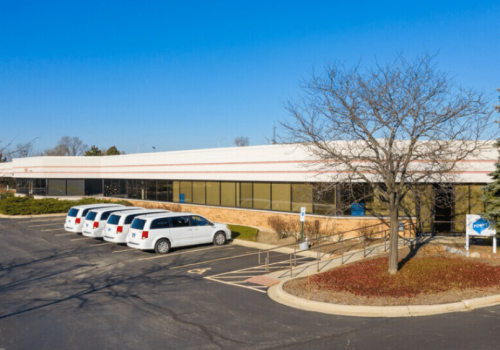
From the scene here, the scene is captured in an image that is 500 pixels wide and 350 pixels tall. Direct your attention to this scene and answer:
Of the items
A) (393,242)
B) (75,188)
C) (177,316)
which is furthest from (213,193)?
(177,316)

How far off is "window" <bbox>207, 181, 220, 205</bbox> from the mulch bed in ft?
51.7

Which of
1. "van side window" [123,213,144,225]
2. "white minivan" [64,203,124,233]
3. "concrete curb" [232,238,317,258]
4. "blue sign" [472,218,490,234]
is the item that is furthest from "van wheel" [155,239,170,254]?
"blue sign" [472,218,490,234]

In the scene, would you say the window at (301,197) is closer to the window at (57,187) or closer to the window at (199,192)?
the window at (199,192)

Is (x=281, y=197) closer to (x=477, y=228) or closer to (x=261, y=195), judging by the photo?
(x=261, y=195)

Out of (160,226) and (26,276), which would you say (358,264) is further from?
(26,276)

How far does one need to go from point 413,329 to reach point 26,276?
12439 mm

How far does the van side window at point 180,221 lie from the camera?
20.3m

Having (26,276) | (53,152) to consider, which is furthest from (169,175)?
(53,152)

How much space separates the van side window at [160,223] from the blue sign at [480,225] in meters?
12.2

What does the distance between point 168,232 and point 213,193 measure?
1147cm

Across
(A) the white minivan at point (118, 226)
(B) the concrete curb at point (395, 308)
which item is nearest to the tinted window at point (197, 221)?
(A) the white minivan at point (118, 226)

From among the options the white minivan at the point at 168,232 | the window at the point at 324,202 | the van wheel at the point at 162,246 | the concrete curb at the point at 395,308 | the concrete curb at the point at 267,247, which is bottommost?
the concrete curb at the point at 395,308

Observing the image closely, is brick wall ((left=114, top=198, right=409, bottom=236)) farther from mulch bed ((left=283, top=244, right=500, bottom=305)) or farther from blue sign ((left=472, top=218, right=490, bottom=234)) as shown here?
blue sign ((left=472, top=218, right=490, bottom=234))

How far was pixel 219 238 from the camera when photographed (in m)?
21.9
